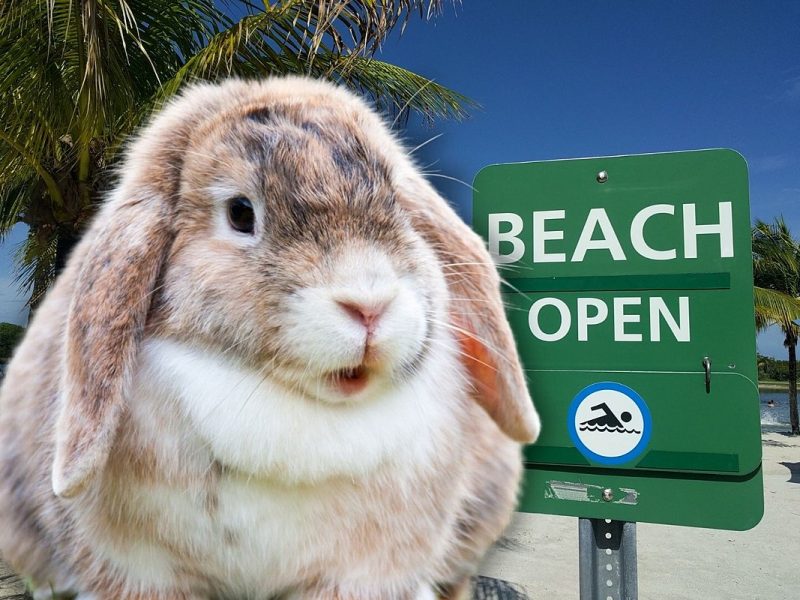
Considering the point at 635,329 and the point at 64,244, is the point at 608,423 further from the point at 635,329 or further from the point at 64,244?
the point at 64,244

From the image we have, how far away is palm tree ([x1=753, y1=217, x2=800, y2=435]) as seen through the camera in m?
12.8

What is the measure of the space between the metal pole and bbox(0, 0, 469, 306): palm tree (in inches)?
42.4

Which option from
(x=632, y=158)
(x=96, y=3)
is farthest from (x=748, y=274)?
(x=96, y=3)

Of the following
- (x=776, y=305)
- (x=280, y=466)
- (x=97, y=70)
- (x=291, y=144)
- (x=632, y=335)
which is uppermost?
(x=776, y=305)

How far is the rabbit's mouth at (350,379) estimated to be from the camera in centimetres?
72

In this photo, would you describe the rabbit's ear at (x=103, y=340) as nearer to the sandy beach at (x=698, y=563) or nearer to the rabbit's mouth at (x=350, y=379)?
the rabbit's mouth at (x=350, y=379)

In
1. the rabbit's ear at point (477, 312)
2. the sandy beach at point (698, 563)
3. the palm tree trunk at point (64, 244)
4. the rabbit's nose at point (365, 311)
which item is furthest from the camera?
the sandy beach at point (698, 563)

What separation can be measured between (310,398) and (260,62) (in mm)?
1273

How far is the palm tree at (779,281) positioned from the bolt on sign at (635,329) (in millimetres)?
12442

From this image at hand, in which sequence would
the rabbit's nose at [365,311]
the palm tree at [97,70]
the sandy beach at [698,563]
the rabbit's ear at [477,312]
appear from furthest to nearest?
1. the sandy beach at [698,563]
2. the palm tree at [97,70]
3. the rabbit's ear at [477,312]
4. the rabbit's nose at [365,311]

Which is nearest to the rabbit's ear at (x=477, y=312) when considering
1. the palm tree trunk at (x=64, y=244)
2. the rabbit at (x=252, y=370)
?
the rabbit at (x=252, y=370)

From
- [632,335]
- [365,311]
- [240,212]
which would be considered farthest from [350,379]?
[632,335]

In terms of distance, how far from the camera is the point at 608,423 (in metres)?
1.59

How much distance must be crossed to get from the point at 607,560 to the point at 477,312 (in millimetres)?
1002
